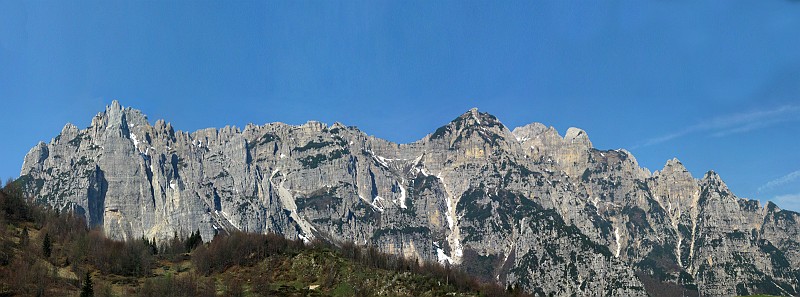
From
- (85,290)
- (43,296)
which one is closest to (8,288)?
(43,296)

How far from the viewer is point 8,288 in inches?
7692

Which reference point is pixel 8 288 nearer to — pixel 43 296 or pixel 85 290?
pixel 43 296

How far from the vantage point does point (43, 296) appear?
641ft

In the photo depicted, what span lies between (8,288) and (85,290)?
2156 cm

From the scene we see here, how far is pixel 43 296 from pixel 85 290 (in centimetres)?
1363

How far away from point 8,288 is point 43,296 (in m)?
8.80

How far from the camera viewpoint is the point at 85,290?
190375mm
